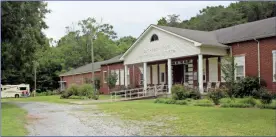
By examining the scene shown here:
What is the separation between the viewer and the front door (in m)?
29.5

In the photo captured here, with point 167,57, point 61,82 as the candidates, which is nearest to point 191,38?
point 167,57

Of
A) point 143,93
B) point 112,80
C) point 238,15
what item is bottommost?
point 143,93

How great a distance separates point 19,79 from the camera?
5456 centimetres

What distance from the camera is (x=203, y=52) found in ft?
76.2

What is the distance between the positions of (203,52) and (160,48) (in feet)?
16.2

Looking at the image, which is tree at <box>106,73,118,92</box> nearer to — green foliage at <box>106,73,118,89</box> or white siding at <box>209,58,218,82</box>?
green foliage at <box>106,73,118,89</box>

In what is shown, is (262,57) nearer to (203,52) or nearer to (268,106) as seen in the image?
(203,52)

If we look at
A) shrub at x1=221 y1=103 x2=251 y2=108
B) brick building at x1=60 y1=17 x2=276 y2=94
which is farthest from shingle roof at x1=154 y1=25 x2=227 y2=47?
shrub at x1=221 y1=103 x2=251 y2=108

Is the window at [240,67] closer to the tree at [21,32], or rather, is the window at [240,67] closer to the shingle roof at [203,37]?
the shingle roof at [203,37]

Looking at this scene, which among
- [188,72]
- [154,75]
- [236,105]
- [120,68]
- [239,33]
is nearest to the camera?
[236,105]

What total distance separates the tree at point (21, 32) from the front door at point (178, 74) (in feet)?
39.2

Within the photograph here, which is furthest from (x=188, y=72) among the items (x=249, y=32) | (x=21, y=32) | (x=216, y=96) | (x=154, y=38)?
(x=21, y=32)

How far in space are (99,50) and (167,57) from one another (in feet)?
119

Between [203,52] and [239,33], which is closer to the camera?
[203,52]
